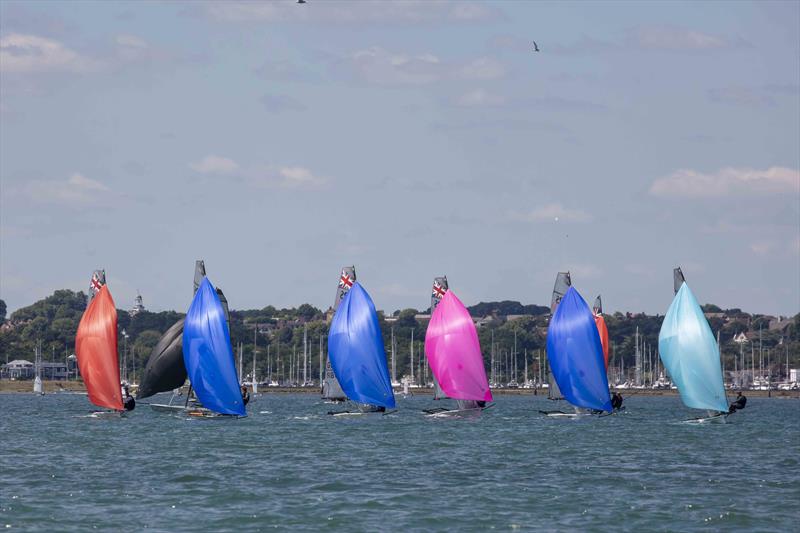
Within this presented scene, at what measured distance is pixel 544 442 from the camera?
73625 millimetres

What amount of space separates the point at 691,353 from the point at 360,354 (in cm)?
1866

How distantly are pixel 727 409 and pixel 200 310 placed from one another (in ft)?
103

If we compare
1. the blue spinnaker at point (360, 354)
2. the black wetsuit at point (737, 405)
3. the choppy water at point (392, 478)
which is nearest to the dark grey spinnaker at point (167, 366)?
the choppy water at point (392, 478)

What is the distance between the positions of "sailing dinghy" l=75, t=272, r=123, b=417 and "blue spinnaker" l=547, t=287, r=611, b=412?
2472cm

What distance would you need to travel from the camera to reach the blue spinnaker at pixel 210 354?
81.7m

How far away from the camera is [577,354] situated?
8744 cm

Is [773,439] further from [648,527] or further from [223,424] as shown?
[648,527]

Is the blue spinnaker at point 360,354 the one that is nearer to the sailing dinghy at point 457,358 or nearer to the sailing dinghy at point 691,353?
the sailing dinghy at point 457,358

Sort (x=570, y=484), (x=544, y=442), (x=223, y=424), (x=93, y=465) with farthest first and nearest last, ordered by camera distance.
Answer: (x=223, y=424)
(x=544, y=442)
(x=93, y=465)
(x=570, y=484)

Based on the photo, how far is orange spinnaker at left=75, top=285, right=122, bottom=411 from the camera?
84.4 m

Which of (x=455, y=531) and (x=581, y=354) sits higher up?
(x=581, y=354)

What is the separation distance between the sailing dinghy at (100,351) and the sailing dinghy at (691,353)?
30.8m

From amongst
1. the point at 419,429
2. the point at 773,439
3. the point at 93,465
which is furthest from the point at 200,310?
the point at 773,439

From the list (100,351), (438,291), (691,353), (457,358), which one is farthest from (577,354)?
(100,351)
